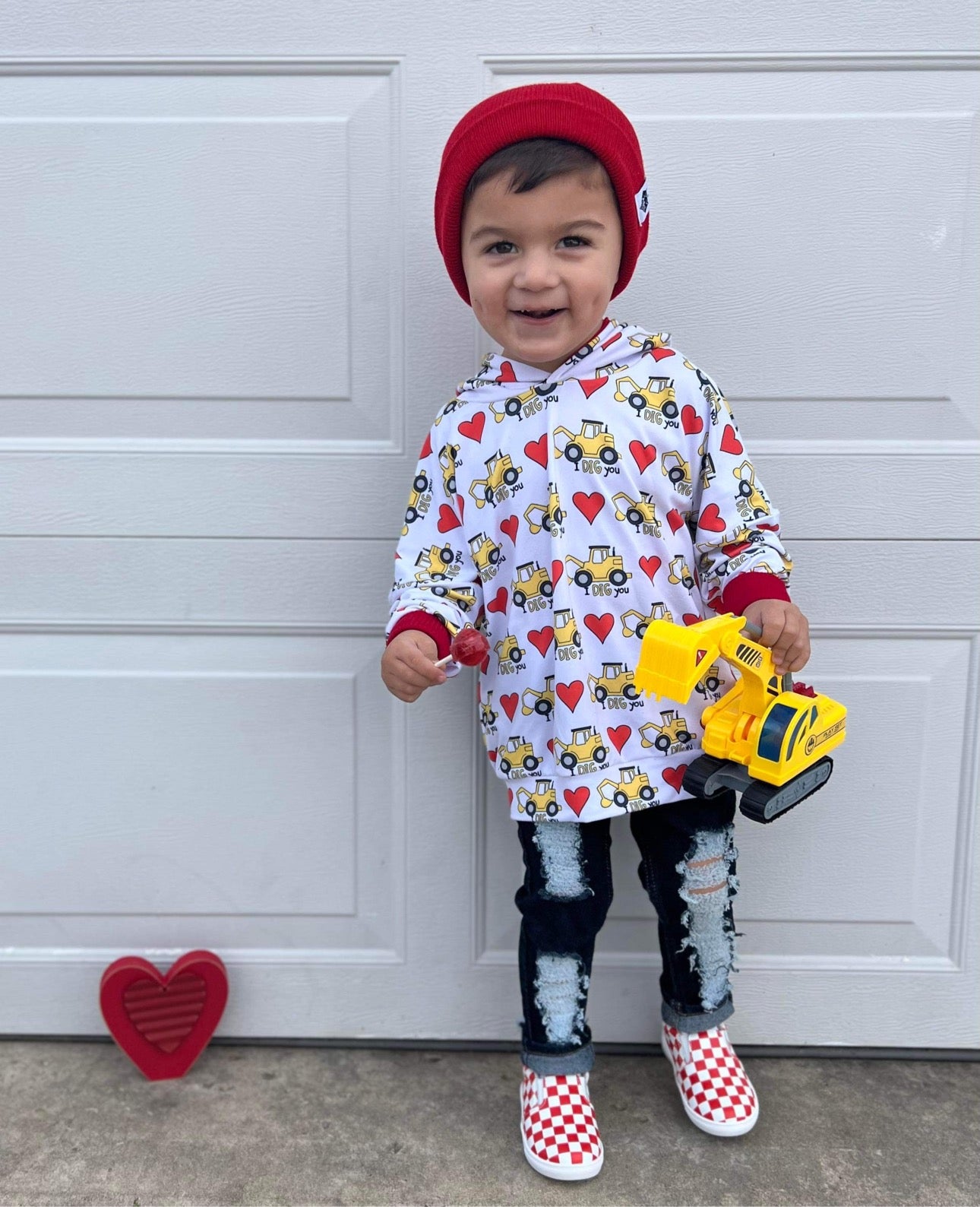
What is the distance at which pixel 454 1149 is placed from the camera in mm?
1438

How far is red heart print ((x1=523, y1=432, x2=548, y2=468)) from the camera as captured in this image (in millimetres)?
1339

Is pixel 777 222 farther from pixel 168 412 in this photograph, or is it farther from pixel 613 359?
pixel 168 412

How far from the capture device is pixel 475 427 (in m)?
1.38

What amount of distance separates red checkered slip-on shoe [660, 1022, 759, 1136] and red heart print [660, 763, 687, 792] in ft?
1.29

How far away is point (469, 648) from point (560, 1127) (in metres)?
0.67

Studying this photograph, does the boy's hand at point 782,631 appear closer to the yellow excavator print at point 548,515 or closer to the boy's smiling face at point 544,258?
the yellow excavator print at point 548,515

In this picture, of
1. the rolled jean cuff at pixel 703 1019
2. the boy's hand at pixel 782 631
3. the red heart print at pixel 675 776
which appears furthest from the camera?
the rolled jean cuff at pixel 703 1019

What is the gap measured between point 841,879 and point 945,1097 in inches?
13.2

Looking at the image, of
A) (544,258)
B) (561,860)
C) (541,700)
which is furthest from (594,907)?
(544,258)

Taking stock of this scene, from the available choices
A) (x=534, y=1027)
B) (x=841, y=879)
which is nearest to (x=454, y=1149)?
(x=534, y=1027)

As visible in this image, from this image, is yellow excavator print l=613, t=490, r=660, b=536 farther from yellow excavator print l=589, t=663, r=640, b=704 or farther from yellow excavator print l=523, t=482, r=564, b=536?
yellow excavator print l=589, t=663, r=640, b=704

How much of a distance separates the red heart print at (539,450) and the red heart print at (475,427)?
72 millimetres

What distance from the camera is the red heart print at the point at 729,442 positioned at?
53.4 inches

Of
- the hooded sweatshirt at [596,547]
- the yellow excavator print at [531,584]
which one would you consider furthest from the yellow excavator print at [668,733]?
the yellow excavator print at [531,584]
